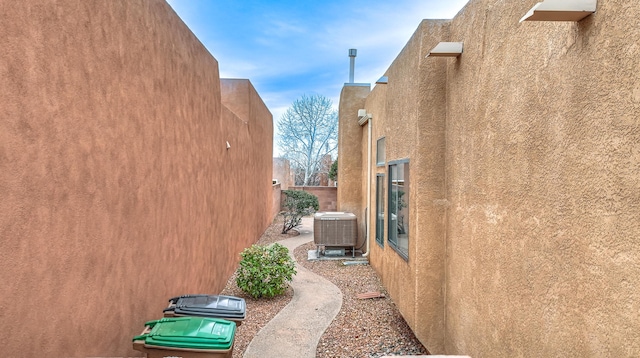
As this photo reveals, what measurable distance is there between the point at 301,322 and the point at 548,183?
4465mm

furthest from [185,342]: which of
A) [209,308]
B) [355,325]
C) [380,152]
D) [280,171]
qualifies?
[280,171]

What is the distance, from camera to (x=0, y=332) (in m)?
1.97

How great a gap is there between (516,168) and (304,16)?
49.3 feet

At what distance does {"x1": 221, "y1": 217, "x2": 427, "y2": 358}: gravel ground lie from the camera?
5.07m

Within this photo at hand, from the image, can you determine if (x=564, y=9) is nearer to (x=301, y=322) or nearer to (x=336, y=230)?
(x=301, y=322)

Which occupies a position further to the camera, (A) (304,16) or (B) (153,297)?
(A) (304,16)

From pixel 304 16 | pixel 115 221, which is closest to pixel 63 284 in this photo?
pixel 115 221

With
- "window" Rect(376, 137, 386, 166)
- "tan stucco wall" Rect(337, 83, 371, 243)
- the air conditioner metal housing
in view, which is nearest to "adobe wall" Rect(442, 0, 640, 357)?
"window" Rect(376, 137, 386, 166)

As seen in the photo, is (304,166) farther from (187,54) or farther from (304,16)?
(187,54)

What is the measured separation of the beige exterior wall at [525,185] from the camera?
1916mm

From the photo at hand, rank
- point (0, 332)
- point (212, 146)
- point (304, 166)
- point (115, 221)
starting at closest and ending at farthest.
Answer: point (0, 332) < point (115, 221) < point (212, 146) < point (304, 166)

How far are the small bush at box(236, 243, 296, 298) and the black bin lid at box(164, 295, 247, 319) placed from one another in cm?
305

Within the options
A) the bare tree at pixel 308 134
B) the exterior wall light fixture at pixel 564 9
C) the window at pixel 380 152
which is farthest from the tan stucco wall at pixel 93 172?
the bare tree at pixel 308 134

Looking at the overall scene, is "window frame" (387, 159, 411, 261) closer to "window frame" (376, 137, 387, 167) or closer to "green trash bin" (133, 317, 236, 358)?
"window frame" (376, 137, 387, 167)
